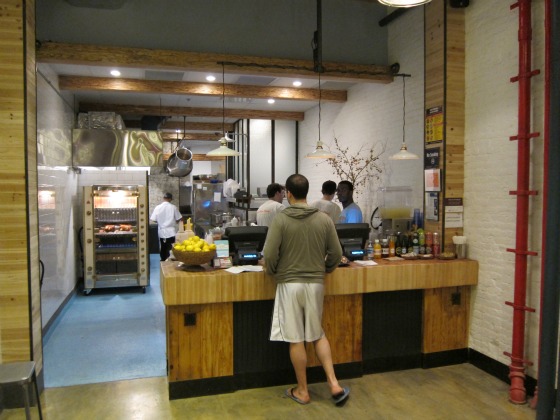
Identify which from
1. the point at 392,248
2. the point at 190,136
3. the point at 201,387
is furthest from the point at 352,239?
the point at 190,136

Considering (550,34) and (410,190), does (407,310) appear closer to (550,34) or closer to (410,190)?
(410,190)

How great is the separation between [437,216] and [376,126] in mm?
2387

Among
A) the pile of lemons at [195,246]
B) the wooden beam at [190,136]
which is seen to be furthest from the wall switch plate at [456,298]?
the wooden beam at [190,136]

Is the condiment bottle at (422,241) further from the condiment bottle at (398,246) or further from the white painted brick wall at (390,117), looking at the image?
the white painted brick wall at (390,117)

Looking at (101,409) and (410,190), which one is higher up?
(410,190)

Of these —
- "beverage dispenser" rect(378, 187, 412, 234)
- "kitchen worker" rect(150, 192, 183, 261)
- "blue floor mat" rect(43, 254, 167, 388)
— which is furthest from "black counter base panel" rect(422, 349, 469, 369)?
"kitchen worker" rect(150, 192, 183, 261)

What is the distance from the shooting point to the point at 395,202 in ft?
19.4

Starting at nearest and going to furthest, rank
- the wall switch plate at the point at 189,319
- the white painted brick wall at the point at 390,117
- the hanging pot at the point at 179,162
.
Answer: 1. the wall switch plate at the point at 189,319
2. the white painted brick wall at the point at 390,117
3. the hanging pot at the point at 179,162

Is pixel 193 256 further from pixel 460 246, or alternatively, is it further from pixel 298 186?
pixel 460 246

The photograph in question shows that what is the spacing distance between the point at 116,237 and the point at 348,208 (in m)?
4.11

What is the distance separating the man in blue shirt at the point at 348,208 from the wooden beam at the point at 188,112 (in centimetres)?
416

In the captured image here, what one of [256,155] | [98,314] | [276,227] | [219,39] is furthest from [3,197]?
[256,155]

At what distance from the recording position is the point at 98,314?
6.37 metres

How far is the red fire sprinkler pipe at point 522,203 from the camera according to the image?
12.0 ft
